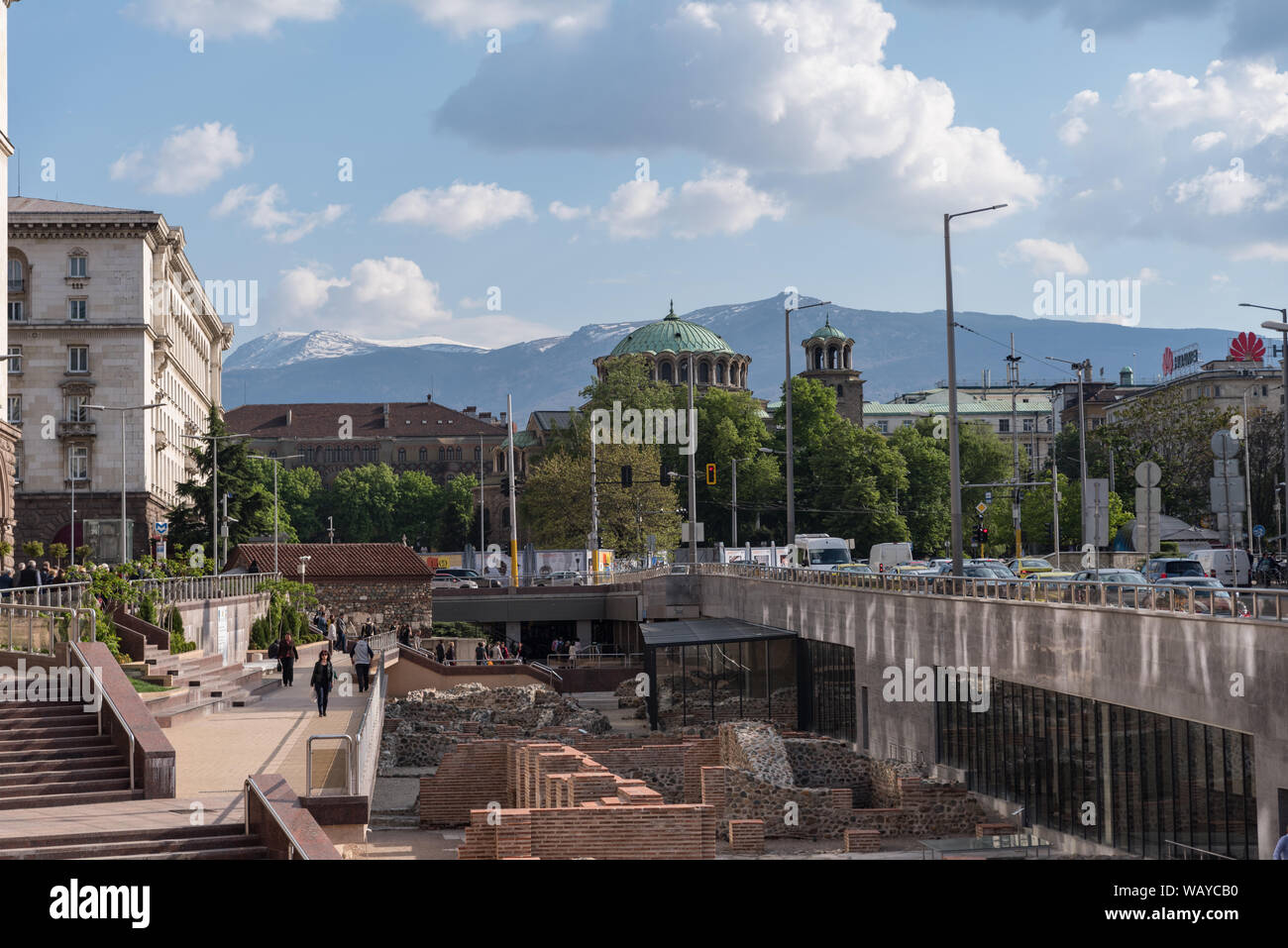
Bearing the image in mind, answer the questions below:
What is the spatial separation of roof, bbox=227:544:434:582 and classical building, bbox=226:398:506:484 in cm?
11296

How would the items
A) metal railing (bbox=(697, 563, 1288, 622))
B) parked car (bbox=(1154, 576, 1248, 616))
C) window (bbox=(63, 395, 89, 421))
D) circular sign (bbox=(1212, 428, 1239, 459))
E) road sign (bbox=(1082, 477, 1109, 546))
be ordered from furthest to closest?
window (bbox=(63, 395, 89, 421)), road sign (bbox=(1082, 477, 1109, 546)), circular sign (bbox=(1212, 428, 1239, 459)), parked car (bbox=(1154, 576, 1248, 616)), metal railing (bbox=(697, 563, 1288, 622))

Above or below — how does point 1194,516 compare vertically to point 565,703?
above

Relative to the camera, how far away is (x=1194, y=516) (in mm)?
97375

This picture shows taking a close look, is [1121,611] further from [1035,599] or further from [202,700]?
[202,700]

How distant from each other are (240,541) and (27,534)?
10.4 metres

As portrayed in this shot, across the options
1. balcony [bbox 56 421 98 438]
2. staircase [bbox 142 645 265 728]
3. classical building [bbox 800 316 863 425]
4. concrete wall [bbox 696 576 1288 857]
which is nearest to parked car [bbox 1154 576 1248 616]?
concrete wall [bbox 696 576 1288 857]

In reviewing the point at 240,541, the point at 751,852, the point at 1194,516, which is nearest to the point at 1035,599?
the point at 751,852

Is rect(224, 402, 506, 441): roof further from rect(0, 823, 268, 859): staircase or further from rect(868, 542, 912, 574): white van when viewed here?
rect(0, 823, 268, 859): staircase

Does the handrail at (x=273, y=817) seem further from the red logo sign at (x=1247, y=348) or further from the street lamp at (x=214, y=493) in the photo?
the red logo sign at (x=1247, y=348)

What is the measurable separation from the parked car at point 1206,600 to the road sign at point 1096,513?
2032 millimetres

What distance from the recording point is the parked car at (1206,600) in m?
19.8

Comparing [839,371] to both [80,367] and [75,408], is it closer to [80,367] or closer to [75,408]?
[80,367]

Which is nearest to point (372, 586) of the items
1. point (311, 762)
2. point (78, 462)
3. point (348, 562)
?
point (348, 562)

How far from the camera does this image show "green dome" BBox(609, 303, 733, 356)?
164750 millimetres
